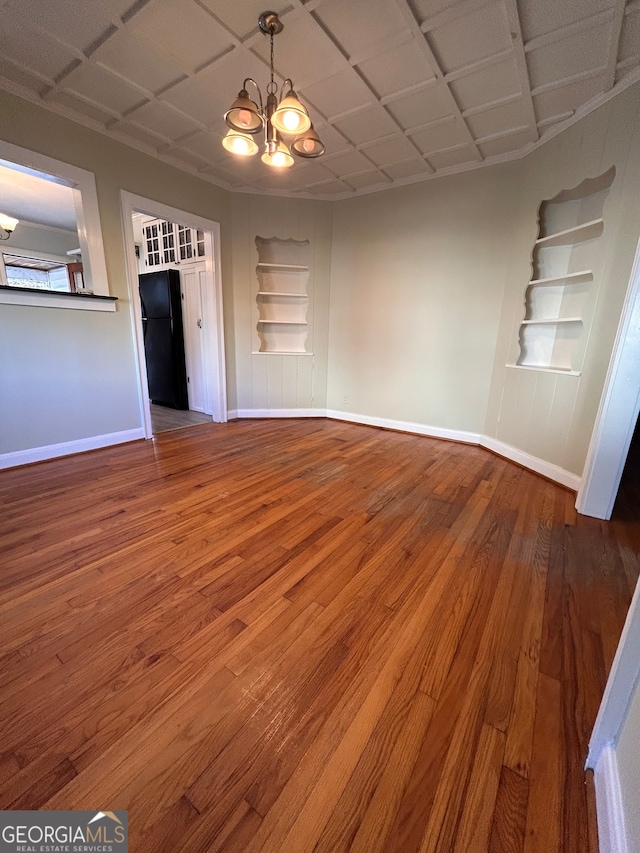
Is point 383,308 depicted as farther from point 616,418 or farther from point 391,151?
point 616,418

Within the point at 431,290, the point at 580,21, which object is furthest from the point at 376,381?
the point at 580,21

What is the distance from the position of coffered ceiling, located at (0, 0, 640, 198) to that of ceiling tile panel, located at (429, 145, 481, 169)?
0.07 meters

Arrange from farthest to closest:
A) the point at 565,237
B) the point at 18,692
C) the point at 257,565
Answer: the point at 565,237
the point at 257,565
the point at 18,692

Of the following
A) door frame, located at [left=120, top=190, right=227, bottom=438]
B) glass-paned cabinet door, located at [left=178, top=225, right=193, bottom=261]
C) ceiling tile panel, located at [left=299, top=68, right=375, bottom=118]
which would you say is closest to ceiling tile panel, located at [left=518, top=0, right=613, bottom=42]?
ceiling tile panel, located at [left=299, top=68, right=375, bottom=118]

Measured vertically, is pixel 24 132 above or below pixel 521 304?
above

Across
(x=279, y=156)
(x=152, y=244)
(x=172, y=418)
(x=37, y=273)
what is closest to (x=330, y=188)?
(x=279, y=156)

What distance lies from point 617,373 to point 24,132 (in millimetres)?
4407

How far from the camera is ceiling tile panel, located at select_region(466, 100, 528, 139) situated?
2.42 meters

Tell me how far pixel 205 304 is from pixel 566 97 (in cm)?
373

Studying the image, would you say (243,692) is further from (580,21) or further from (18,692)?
(580,21)

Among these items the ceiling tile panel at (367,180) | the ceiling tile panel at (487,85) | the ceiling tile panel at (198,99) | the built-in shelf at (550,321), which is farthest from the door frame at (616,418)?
the ceiling tile panel at (198,99)

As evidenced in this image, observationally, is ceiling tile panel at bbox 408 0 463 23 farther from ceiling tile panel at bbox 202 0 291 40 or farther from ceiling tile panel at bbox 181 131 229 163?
ceiling tile panel at bbox 181 131 229 163

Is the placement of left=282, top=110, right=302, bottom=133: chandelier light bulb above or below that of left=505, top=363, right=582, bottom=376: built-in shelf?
above

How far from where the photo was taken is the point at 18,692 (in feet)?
3.22
